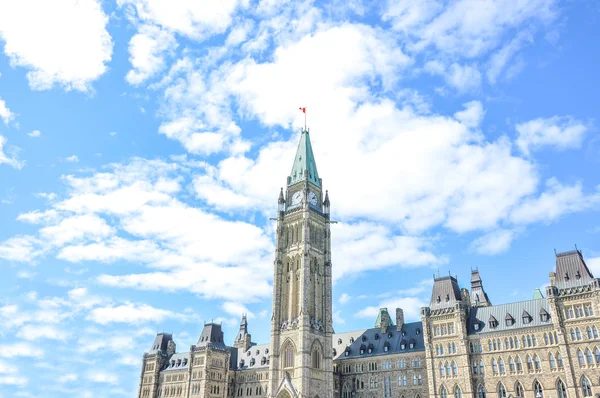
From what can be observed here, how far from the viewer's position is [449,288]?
80375 mm

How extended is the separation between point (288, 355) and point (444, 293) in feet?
96.9

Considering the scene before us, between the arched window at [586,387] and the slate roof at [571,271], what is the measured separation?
11.8 meters

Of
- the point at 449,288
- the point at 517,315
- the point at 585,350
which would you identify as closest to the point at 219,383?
the point at 449,288

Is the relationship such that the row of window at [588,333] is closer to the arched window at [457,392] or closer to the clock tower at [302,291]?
the arched window at [457,392]

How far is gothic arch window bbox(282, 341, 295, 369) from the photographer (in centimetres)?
8875

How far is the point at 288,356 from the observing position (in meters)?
89.5

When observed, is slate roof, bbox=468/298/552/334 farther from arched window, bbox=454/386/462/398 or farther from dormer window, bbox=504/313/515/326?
arched window, bbox=454/386/462/398

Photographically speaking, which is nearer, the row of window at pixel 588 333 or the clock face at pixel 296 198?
the row of window at pixel 588 333

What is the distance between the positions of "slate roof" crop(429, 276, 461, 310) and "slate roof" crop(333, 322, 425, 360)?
885cm

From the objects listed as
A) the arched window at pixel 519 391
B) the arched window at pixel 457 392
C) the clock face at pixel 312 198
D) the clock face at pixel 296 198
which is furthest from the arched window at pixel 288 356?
the arched window at pixel 519 391

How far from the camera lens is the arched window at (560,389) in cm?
6506

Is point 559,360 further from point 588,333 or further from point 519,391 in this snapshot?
point 519,391

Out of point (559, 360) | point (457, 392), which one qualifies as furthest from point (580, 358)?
point (457, 392)

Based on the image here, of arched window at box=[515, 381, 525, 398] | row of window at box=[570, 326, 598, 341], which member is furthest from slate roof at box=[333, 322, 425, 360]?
row of window at box=[570, 326, 598, 341]
